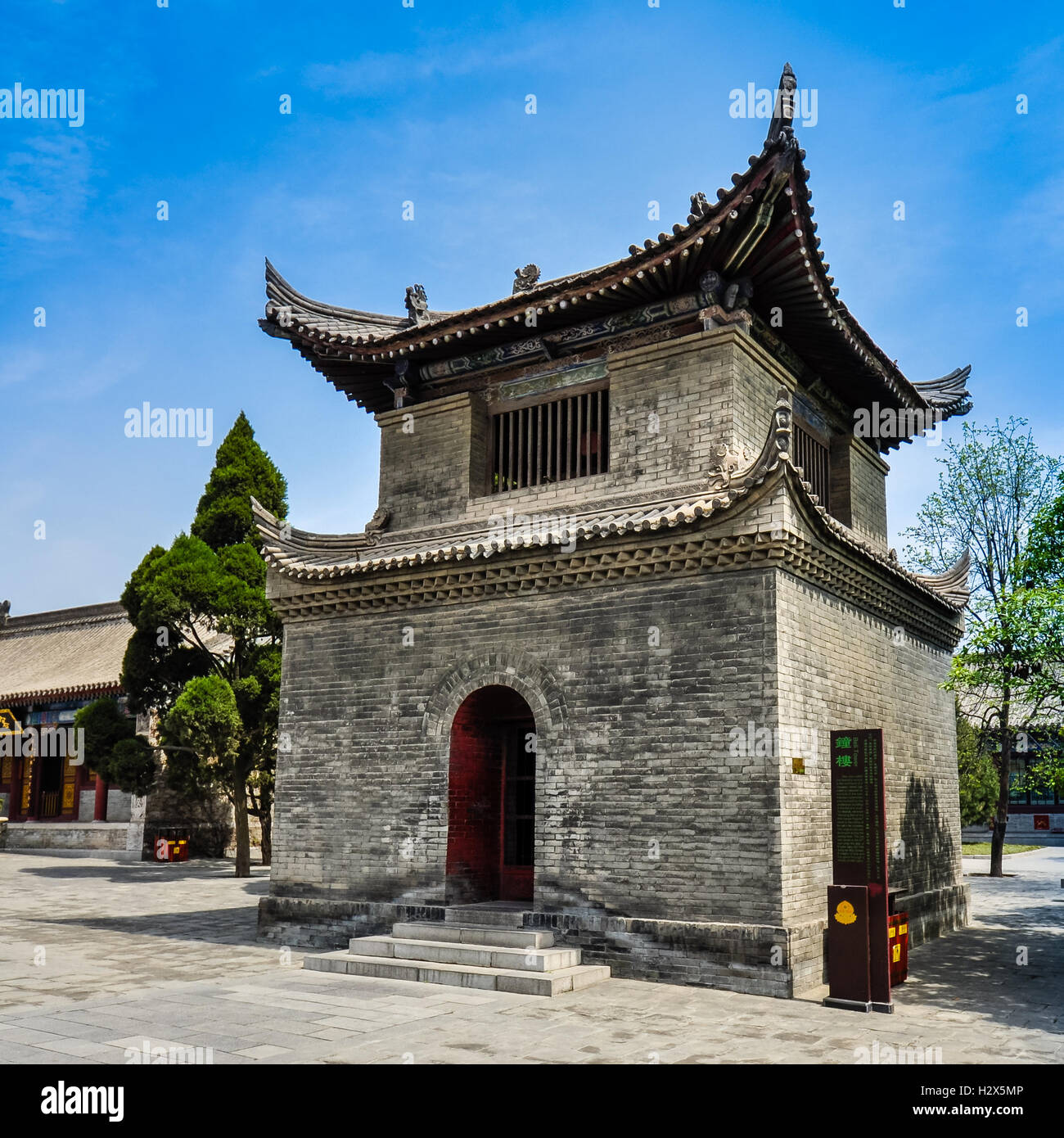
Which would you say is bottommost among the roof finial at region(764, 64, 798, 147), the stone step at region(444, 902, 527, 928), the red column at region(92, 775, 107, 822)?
the red column at region(92, 775, 107, 822)

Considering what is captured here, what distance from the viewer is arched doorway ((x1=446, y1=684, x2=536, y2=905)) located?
36.4 feet

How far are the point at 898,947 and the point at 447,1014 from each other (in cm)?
429

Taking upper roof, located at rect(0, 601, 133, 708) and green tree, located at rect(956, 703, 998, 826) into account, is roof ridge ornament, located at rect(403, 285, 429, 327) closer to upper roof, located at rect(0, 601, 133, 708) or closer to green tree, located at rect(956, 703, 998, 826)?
upper roof, located at rect(0, 601, 133, 708)

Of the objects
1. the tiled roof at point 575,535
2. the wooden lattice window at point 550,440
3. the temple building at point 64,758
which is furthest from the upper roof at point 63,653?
the wooden lattice window at point 550,440

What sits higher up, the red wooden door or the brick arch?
the brick arch

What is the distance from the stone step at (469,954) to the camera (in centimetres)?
912

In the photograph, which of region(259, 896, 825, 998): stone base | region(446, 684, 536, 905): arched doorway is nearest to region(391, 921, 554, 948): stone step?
region(259, 896, 825, 998): stone base

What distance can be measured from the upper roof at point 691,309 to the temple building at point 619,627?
37 millimetres

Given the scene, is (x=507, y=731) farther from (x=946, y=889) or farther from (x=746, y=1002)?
(x=946, y=889)

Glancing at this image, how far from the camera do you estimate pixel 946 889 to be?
532 inches

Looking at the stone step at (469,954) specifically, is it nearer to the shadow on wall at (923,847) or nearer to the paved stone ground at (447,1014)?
the paved stone ground at (447,1014)

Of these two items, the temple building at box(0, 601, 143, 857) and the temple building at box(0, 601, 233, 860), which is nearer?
the temple building at box(0, 601, 233, 860)

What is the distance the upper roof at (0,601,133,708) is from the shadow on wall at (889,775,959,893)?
19327 millimetres
